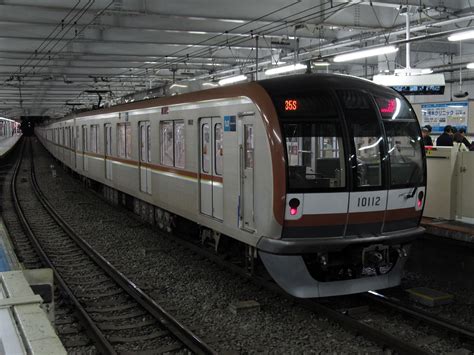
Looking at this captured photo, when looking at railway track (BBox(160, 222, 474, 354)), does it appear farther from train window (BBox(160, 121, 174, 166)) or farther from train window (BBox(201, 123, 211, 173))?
train window (BBox(160, 121, 174, 166))

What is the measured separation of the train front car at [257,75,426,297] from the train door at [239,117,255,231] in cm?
45

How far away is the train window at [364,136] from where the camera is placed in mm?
5996

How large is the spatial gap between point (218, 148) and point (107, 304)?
2.45m

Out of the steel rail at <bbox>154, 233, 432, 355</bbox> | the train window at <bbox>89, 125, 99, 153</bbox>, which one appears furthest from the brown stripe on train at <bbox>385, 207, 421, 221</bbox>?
the train window at <bbox>89, 125, 99, 153</bbox>

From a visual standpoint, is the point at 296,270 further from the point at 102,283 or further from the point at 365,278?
the point at 102,283

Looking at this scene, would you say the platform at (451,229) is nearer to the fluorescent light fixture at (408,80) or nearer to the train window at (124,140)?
the fluorescent light fixture at (408,80)

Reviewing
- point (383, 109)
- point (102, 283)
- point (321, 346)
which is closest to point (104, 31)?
point (102, 283)

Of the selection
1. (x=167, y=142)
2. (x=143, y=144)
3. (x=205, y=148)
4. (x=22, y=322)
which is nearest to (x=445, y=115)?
(x=143, y=144)

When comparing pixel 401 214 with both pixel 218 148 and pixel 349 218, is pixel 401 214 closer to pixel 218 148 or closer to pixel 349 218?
pixel 349 218

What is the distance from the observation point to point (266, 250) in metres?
5.77

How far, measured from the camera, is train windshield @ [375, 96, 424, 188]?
6.24 meters

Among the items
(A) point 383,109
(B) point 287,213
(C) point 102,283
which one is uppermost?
(A) point 383,109

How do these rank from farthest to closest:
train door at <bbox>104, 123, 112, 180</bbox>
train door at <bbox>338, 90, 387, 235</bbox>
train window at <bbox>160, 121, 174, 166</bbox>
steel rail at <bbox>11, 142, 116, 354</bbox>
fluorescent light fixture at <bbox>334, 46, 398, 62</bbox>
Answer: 1. train door at <bbox>104, 123, 112, 180</bbox>
2. fluorescent light fixture at <bbox>334, 46, 398, 62</bbox>
3. train window at <bbox>160, 121, 174, 166</bbox>
4. train door at <bbox>338, 90, 387, 235</bbox>
5. steel rail at <bbox>11, 142, 116, 354</bbox>

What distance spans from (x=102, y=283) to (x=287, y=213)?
130 inches
